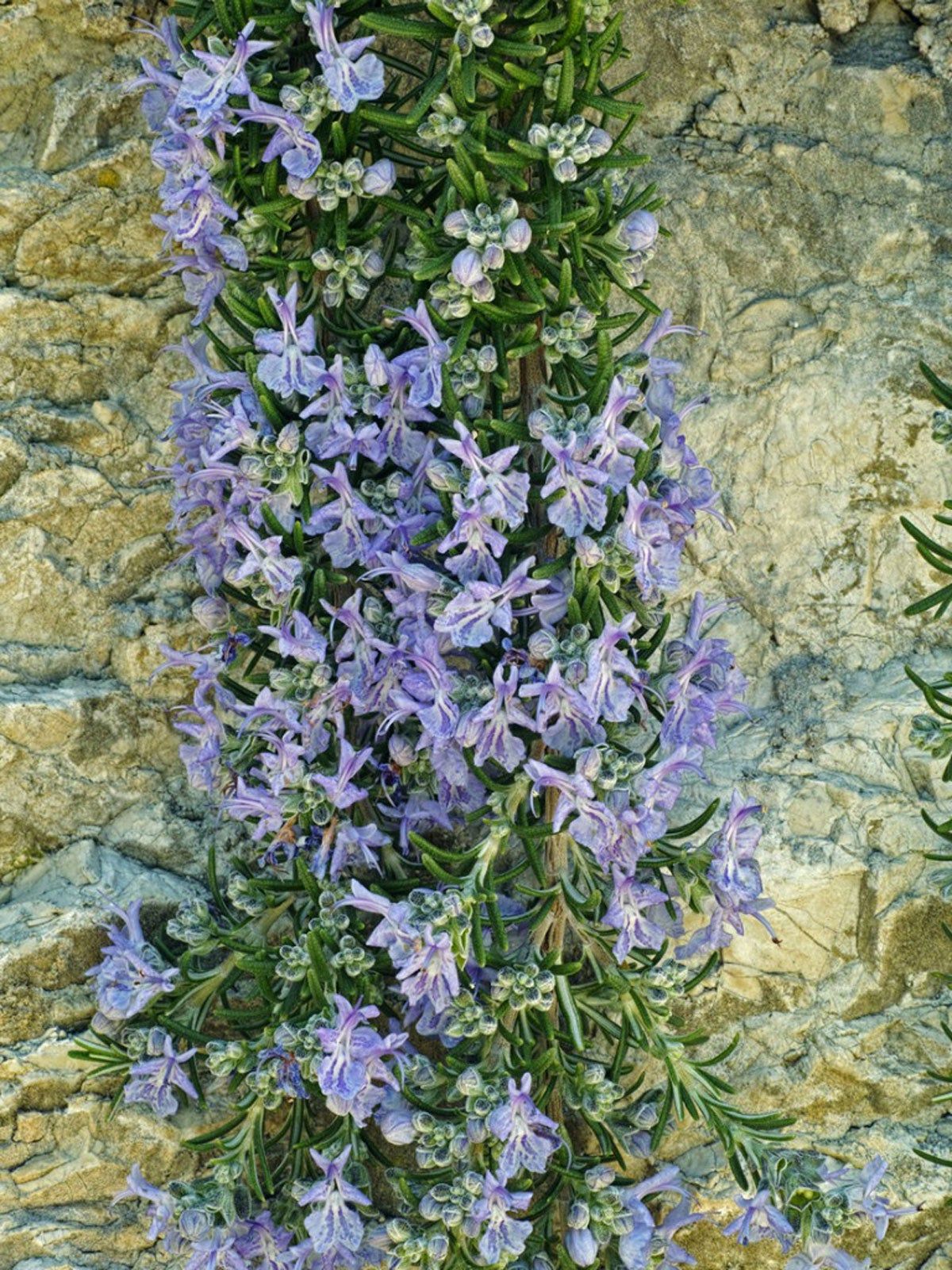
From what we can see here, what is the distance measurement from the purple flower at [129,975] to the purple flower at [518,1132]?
1.51ft

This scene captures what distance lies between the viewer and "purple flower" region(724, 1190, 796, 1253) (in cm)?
179

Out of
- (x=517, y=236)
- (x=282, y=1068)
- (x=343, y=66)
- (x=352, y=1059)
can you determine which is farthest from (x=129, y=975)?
(x=343, y=66)

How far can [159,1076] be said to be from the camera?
1.88 metres

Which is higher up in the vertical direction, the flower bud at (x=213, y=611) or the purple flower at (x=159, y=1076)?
the flower bud at (x=213, y=611)

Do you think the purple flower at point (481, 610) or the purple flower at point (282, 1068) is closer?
the purple flower at point (481, 610)

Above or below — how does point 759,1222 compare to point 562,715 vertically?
below

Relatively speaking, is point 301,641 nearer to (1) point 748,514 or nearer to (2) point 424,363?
(2) point 424,363

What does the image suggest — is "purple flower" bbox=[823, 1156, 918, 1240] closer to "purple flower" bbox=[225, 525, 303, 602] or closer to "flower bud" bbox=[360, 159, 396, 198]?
"purple flower" bbox=[225, 525, 303, 602]

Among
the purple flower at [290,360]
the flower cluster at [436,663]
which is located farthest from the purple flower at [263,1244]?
the purple flower at [290,360]

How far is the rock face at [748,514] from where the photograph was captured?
6.52 feet

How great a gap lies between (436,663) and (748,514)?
0.58 meters

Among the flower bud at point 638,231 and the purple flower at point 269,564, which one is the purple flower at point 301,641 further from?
the flower bud at point 638,231

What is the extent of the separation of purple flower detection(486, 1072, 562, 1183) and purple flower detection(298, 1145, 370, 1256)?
0.19 meters

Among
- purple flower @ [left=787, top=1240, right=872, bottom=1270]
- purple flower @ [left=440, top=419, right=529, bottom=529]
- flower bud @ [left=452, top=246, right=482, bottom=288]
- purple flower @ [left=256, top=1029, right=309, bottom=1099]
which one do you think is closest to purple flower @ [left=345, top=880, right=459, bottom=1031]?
purple flower @ [left=256, top=1029, right=309, bottom=1099]
